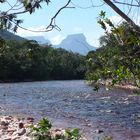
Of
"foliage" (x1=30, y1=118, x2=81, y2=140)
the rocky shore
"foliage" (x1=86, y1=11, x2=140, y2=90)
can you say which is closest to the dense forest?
the rocky shore

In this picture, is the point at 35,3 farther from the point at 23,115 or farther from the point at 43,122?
the point at 23,115

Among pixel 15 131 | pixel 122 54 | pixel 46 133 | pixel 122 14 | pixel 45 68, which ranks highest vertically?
pixel 45 68

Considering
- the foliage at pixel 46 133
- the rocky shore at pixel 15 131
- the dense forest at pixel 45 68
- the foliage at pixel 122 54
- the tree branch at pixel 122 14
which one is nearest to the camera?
the tree branch at pixel 122 14

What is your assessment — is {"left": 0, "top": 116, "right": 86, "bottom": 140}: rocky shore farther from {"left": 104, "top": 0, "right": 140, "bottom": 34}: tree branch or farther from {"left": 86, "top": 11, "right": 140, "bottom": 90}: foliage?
{"left": 104, "top": 0, "right": 140, "bottom": 34}: tree branch

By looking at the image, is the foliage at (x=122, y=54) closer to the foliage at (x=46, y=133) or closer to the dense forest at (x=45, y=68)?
the foliage at (x=46, y=133)

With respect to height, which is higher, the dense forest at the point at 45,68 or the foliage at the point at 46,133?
the dense forest at the point at 45,68

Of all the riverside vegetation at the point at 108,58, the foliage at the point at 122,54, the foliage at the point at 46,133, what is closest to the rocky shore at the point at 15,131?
the foliage at the point at 46,133

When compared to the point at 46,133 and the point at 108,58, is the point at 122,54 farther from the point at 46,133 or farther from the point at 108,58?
the point at 46,133

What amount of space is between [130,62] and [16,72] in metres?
91.1

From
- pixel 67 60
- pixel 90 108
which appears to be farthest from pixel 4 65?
pixel 90 108

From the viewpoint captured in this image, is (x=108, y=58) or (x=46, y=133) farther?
(x=46, y=133)

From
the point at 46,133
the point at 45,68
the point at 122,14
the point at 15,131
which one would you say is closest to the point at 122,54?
the point at 122,14

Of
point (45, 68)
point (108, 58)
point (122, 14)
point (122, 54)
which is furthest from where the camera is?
point (45, 68)

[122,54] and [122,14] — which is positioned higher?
[122,14]
